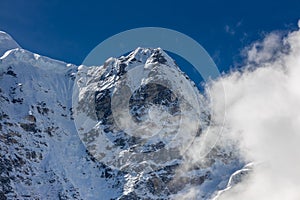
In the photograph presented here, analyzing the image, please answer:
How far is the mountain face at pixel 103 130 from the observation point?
124 meters

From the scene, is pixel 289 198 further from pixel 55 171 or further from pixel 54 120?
pixel 54 120

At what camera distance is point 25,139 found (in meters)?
134

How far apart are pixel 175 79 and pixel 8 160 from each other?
2156 inches

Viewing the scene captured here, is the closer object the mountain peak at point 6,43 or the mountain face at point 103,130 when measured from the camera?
the mountain face at point 103,130

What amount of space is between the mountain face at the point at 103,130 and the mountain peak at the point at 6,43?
0.34 metres

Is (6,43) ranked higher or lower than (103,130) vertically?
higher

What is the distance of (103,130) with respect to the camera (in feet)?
486

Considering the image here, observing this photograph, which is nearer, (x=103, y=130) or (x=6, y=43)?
(x=103, y=130)

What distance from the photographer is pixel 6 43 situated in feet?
581

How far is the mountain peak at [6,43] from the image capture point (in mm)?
172800

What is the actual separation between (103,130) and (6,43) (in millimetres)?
46676

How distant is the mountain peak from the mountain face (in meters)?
0.34

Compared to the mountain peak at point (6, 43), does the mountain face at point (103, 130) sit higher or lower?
lower

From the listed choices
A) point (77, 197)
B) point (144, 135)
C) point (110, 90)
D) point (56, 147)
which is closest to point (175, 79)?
point (110, 90)
